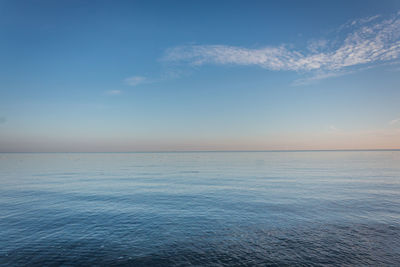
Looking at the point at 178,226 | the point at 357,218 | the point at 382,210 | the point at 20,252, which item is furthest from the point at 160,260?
the point at 382,210

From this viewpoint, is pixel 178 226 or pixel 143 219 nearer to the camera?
pixel 178 226

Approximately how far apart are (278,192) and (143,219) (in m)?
31.3

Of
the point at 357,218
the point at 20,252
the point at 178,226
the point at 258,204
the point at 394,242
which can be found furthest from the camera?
the point at 258,204

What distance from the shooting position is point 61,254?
2017cm

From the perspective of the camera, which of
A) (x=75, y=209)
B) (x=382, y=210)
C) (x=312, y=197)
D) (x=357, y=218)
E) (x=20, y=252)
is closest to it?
(x=20, y=252)

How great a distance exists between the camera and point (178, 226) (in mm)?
27234

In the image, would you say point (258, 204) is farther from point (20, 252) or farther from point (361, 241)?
point (20, 252)

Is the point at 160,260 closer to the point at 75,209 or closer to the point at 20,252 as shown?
the point at 20,252

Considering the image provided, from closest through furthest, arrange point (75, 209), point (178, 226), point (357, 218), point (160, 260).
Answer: point (160, 260) → point (178, 226) → point (357, 218) → point (75, 209)

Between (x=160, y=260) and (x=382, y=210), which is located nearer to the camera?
(x=160, y=260)

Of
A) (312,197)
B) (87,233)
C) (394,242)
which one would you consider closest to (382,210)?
(312,197)

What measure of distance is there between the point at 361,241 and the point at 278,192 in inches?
1037

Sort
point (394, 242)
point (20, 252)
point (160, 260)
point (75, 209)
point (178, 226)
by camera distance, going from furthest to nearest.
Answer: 1. point (75, 209)
2. point (178, 226)
3. point (394, 242)
4. point (20, 252)
5. point (160, 260)

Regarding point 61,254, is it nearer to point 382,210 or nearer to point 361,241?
point 361,241
